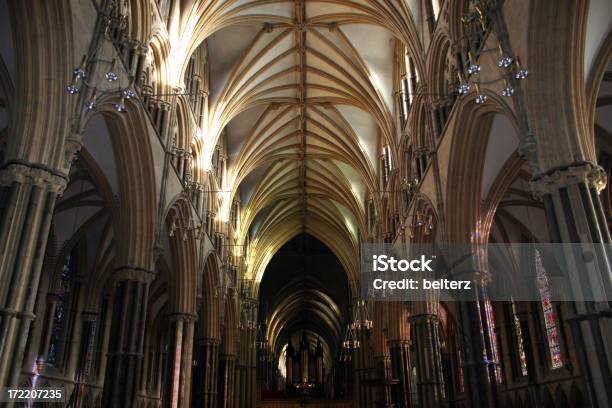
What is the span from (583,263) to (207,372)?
16662mm

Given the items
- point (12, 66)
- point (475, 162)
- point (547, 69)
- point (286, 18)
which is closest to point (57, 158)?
point (12, 66)

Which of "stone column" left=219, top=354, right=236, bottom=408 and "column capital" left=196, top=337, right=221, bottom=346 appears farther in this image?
"stone column" left=219, top=354, right=236, bottom=408

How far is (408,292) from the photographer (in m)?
18.0

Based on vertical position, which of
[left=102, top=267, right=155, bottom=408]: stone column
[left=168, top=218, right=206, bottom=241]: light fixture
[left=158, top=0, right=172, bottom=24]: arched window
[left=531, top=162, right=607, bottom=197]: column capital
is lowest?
[left=102, top=267, right=155, bottom=408]: stone column

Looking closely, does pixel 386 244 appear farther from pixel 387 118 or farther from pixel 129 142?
pixel 129 142

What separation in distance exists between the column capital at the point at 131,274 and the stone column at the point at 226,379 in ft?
41.9

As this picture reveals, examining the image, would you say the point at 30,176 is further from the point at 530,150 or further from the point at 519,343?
the point at 519,343

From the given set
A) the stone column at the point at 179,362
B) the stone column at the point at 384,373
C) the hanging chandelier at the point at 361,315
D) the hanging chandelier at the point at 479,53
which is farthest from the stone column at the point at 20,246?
the hanging chandelier at the point at 361,315

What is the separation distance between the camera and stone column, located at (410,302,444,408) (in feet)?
53.4

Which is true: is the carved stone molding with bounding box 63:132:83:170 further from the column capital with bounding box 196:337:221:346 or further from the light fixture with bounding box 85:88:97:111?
the column capital with bounding box 196:337:221:346

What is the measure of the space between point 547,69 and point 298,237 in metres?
34.1

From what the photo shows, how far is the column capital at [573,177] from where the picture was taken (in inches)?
305

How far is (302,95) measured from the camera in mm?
24109

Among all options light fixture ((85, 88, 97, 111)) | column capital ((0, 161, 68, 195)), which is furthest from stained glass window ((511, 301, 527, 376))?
column capital ((0, 161, 68, 195))
